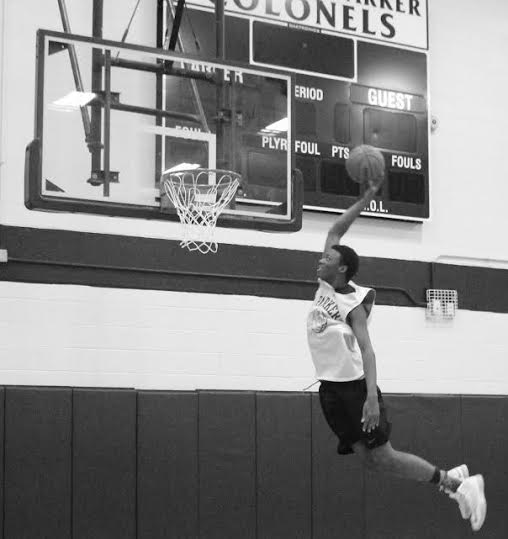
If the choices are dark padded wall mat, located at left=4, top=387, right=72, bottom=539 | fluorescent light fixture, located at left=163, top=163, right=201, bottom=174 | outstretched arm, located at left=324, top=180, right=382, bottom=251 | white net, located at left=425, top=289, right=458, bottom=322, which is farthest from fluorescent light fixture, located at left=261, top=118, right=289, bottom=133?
white net, located at left=425, top=289, right=458, bottom=322

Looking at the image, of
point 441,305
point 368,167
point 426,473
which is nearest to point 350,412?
point 426,473

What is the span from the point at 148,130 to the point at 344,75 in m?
2.88

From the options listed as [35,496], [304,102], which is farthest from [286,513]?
[304,102]

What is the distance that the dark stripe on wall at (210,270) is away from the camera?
8.23 m

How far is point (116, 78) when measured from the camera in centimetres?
716

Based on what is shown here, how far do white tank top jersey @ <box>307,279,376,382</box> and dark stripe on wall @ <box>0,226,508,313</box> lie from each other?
9.04ft

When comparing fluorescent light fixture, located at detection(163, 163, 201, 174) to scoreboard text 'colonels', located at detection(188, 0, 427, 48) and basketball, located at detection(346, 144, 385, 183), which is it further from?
scoreboard text 'colonels', located at detection(188, 0, 427, 48)

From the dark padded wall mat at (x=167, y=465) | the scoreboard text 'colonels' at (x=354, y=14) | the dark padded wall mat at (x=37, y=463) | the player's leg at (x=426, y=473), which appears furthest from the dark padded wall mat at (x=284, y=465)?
the scoreboard text 'colonels' at (x=354, y=14)

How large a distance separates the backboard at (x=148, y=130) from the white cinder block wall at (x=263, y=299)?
4.42 feet

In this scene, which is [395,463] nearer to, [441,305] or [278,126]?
[278,126]

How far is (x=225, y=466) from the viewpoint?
8.52 metres

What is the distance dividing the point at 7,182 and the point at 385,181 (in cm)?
348

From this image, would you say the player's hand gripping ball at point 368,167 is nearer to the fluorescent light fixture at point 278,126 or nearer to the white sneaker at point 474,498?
the fluorescent light fixture at point 278,126

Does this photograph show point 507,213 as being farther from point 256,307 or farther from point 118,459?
point 118,459
